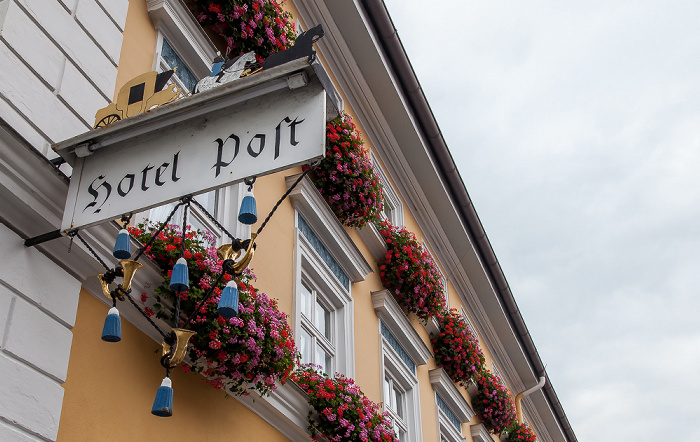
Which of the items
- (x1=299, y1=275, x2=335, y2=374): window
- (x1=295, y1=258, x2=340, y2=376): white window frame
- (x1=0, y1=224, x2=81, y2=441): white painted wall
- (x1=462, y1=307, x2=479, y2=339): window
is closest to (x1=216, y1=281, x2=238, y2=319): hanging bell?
(x1=0, y1=224, x2=81, y2=441): white painted wall

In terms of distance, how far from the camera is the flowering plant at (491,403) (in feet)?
47.2

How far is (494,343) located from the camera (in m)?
17.5

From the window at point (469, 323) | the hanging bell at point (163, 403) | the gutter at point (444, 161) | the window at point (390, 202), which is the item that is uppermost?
the gutter at point (444, 161)

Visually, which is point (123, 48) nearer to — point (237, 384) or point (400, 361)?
point (237, 384)

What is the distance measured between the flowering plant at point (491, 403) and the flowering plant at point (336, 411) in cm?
674

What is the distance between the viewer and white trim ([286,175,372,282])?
8.81 m

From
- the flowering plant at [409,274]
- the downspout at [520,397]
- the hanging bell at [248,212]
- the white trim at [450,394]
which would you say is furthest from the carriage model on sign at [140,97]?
the downspout at [520,397]

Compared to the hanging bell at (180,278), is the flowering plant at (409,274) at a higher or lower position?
higher

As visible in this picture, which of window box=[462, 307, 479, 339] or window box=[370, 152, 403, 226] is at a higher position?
window box=[370, 152, 403, 226]

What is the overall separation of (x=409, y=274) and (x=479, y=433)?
426cm

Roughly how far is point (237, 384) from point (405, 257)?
5.47 metres

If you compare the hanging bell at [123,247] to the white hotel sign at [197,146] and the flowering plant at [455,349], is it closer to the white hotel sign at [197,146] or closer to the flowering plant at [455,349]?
the white hotel sign at [197,146]

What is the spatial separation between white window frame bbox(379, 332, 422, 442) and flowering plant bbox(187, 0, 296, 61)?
4.18 meters

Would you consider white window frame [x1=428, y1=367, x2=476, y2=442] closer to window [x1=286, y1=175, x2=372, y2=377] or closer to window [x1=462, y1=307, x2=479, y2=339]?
window [x1=462, y1=307, x2=479, y2=339]
